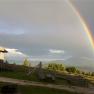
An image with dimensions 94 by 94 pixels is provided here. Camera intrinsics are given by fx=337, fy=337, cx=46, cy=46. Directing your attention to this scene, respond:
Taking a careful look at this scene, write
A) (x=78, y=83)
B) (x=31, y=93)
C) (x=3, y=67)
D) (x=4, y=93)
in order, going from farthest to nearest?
1. (x=3, y=67)
2. (x=78, y=83)
3. (x=31, y=93)
4. (x=4, y=93)

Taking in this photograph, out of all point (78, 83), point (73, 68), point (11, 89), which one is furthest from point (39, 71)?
point (73, 68)

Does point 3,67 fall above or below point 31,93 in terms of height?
above

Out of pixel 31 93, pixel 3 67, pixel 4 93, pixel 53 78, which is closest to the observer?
pixel 4 93

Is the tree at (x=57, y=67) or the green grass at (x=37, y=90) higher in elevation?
the tree at (x=57, y=67)

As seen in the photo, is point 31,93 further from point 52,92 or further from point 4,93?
point 4,93

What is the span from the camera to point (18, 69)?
133 ft

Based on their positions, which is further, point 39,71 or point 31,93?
point 39,71

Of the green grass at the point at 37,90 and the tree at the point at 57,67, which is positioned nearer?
the green grass at the point at 37,90

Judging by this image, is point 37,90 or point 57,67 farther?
point 57,67

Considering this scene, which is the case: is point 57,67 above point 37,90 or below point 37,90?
above

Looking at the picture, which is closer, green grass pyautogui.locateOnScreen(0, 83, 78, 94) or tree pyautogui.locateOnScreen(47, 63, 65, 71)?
green grass pyautogui.locateOnScreen(0, 83, 78, 94)

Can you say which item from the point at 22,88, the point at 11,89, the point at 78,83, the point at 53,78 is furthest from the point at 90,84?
the point at 11,89

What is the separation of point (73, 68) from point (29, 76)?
20.9 m

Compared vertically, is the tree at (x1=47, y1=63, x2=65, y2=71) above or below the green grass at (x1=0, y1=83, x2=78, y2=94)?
above
